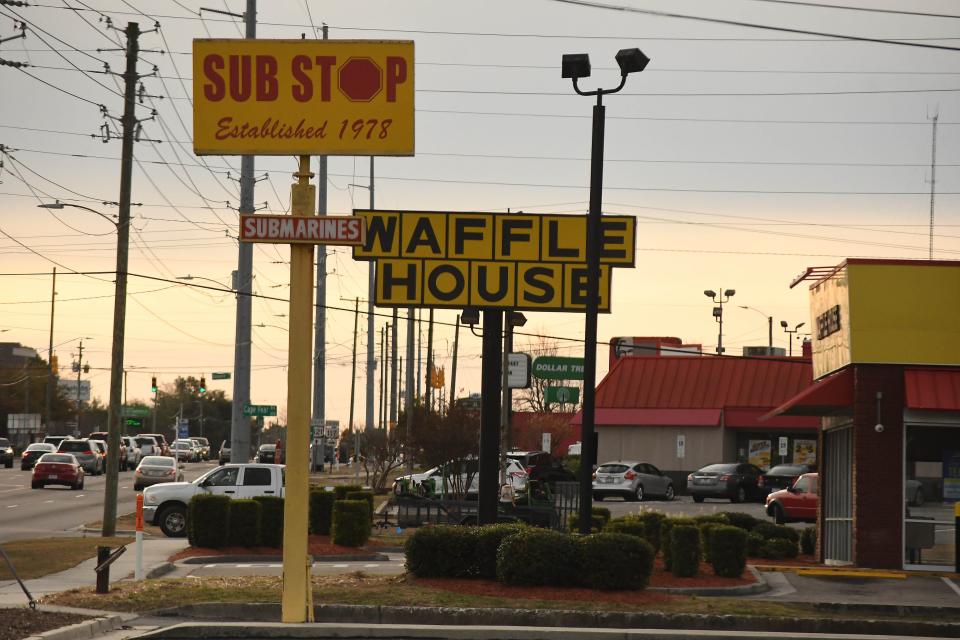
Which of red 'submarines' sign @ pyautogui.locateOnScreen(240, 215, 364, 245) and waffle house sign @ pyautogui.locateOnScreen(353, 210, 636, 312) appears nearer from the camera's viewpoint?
red 'submarines' sign @ pyautogui.locateOnScreen(240, 215, 364, 245)

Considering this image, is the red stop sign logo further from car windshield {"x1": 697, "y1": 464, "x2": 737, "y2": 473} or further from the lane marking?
car windshield {"x1": 697, "y1": 464, "x2": 737, "y2": 473}

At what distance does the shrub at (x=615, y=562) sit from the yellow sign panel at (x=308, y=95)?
5.88 m

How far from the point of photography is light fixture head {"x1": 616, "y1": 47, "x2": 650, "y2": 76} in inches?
732

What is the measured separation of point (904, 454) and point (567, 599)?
9057 millimetres

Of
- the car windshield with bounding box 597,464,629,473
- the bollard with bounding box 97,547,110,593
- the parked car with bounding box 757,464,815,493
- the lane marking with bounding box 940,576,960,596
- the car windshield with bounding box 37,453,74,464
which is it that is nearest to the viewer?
the bollard with bounding box 97,547,110,593

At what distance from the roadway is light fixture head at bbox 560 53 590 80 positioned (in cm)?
1803

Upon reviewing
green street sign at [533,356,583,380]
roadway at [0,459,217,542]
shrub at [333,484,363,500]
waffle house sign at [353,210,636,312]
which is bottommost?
roadway at [0,459,217,542]

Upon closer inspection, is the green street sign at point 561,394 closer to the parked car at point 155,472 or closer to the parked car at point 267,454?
the parked car at point 155,472

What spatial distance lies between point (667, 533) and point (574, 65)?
7.74 meters

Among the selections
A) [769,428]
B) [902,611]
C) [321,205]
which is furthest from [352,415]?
[902,611]

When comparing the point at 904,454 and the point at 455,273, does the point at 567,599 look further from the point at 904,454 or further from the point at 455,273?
the point at 904,454

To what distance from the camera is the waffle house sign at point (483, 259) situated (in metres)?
22.5

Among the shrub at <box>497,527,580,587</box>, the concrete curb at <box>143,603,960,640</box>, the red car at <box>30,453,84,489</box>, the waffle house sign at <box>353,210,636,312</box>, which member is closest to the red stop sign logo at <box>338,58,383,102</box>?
the concrete curb at <box>143,603,960,640</box>

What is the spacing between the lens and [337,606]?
16172mm
